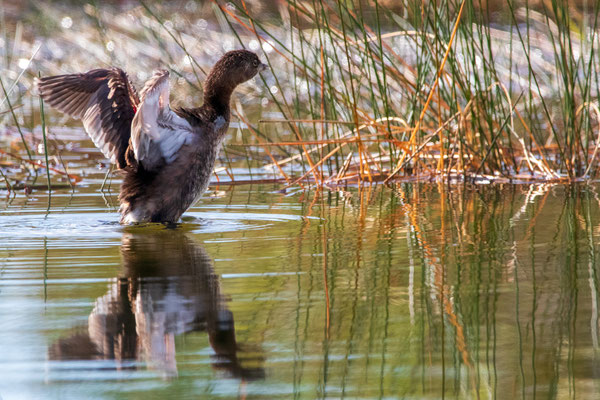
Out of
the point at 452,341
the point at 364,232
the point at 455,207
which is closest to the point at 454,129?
the point at 455,207

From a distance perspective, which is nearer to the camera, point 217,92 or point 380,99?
point 217,92

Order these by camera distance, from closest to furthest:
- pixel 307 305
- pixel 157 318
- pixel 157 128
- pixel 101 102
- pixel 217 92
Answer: pixel 157 318 < pixel 307 305 < pixel 157 128 < pixel 101 102 < pixel 217 92

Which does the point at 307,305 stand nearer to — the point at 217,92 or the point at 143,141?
the point at 143,141

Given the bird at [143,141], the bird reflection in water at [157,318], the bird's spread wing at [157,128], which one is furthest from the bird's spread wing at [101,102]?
the bird reflection in water at [157,318]

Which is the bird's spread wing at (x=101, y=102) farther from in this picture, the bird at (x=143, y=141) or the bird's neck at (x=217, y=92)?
the bird's neck at (x=217, y=92)

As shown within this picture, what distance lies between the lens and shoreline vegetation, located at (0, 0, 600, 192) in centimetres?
596

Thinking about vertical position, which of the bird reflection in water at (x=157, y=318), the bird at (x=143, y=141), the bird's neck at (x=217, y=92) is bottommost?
the bird reflection in water at (x=157, y=318)

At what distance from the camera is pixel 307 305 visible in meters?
3.08

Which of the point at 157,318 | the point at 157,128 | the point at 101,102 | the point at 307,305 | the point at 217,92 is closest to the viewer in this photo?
the point at 157,318

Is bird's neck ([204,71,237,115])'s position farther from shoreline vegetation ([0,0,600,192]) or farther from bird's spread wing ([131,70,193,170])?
bird's spread wing ([131,70,193,170])

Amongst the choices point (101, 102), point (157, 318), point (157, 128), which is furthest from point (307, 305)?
point (101, 102)

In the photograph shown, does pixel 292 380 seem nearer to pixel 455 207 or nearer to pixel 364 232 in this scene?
pixel 364 232

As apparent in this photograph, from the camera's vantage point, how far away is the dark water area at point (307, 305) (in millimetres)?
2354

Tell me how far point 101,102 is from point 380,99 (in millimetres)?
2545
